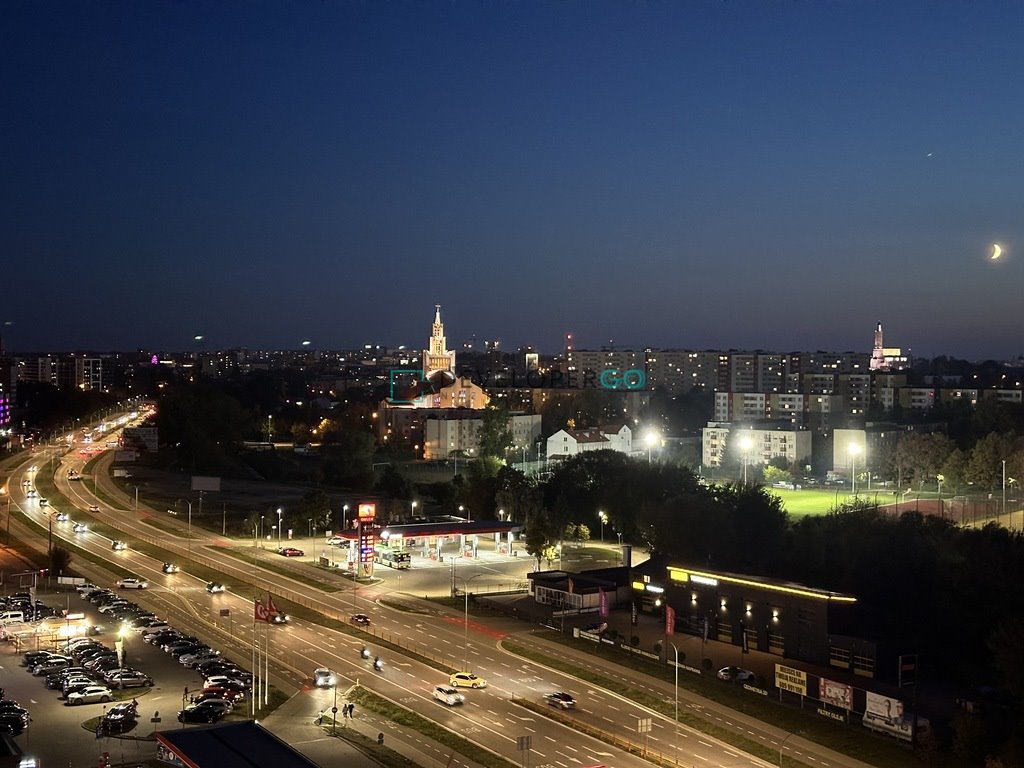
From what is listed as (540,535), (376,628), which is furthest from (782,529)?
(376,628)

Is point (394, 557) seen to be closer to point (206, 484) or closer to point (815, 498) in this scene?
point (206, 484)

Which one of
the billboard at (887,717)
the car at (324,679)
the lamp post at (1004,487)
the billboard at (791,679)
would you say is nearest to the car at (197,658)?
the car at (324,679)

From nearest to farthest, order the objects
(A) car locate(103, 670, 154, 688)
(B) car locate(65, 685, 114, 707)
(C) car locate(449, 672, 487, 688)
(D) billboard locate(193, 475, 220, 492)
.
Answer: (B) car locate(65, 685, 114, 707), (A) car locate(103, 670, 154, 688), (C) car locate(449, 672, 487, 688), (D) billboard locate(193, 475, 220, 492)

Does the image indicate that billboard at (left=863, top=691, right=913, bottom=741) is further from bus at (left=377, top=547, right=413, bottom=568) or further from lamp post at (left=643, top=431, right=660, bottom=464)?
lamp post at (left=643, top=431, right=660, bottom=464)

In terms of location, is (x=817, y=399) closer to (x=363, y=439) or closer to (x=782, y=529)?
(x=363, y=439)

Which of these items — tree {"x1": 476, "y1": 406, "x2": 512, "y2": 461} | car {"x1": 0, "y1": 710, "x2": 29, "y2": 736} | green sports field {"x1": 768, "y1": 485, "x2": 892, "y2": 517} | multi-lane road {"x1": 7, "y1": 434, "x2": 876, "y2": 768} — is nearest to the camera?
car {"x1": 0, "y1": 710, "x2": 29, "y2": 736}

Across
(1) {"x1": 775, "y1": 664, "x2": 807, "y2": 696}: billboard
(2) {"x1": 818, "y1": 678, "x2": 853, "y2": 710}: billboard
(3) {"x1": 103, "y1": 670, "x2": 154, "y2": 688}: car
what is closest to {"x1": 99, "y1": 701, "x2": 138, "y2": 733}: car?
(3) {"x1": 103, "y1": 670, "x2": 154, "y2": 688}: car

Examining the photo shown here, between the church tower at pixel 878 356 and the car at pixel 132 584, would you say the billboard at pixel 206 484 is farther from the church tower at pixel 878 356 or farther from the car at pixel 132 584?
the church tower at pixel 878 356
